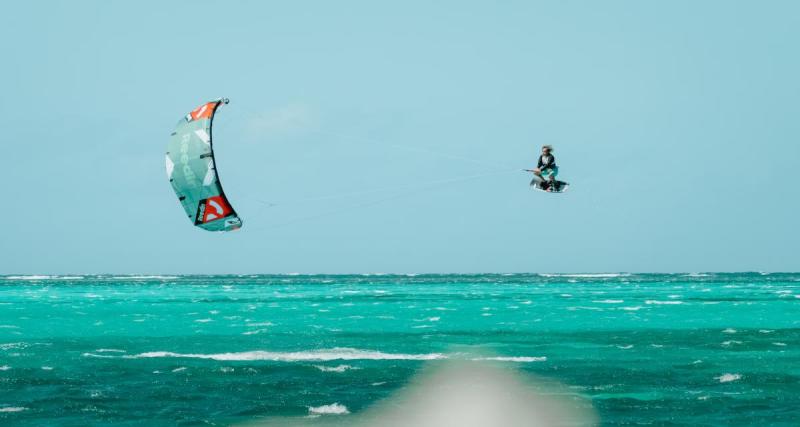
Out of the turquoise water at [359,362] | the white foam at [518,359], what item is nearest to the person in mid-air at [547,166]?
the turquoise water at [359,362]

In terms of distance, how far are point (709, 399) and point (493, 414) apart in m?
4.86

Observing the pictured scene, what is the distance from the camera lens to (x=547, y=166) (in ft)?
71.5

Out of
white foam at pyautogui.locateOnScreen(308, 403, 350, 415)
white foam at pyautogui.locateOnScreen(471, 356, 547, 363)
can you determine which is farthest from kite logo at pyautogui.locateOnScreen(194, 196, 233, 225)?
white foam at pyautogui.locateOnScreen(471, 356, 547, 363)

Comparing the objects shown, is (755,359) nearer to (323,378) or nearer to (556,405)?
(556,405)

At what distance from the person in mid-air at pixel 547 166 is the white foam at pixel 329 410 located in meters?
7.33

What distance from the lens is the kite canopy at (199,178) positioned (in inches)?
827

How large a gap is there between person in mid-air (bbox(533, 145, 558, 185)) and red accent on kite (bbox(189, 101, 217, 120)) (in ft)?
26.1

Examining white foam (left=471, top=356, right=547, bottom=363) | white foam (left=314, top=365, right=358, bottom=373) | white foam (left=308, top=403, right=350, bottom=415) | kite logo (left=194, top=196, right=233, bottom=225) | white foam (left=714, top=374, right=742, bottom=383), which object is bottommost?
white foam (left=308, top=403, right=350, bottom=415)

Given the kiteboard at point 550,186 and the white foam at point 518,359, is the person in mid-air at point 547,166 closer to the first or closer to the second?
the kiteboard at point 550,186

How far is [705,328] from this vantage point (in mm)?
38094

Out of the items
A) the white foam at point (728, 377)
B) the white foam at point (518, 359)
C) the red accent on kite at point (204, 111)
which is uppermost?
the red accent on kite at point (204, 111)

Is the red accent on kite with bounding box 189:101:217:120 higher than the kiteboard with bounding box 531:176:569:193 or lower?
higher

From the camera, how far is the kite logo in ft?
69.3

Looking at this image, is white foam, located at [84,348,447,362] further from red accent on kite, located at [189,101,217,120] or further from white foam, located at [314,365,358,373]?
red accent on kite, located at [189,101,217,120]
